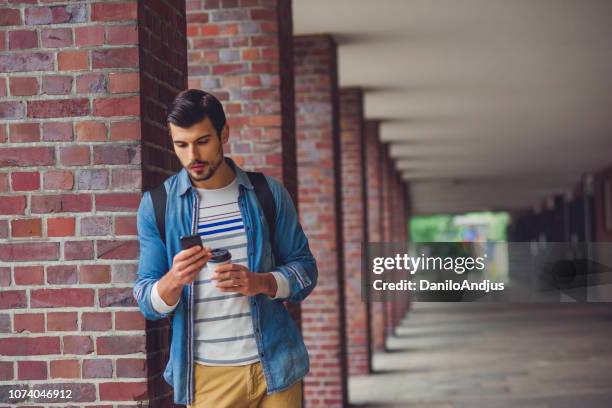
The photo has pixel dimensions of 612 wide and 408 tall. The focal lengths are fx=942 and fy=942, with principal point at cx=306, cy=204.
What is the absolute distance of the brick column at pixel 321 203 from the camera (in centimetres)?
854

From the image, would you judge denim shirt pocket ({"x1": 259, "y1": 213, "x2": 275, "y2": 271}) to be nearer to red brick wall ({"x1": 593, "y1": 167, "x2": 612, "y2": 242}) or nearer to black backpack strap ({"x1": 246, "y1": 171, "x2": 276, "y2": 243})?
black backpack strap ({"x1": 246, "y1": 171, "x2": 276, "y2": 243})

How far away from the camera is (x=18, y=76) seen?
10.8 feet

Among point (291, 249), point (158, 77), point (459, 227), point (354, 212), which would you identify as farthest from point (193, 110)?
point (459, 227)

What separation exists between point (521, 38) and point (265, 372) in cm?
678

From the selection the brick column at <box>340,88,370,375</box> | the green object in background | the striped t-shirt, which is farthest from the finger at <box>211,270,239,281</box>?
the green object in background

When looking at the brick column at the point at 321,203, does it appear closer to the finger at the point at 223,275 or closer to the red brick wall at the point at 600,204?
the finger at the point at 223,275

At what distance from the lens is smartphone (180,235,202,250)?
2.50 m

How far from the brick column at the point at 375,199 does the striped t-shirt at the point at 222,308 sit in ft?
37.1

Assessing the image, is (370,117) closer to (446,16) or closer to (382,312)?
(382,312)

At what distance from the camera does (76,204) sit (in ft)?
10.6

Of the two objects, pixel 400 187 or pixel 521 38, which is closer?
pixel 521 38

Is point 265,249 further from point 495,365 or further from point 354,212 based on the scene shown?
point 495,365

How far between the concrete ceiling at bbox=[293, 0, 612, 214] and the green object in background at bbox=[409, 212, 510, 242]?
3765 cm

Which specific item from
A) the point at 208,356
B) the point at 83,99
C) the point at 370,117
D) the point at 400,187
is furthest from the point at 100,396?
the point at 400,187
